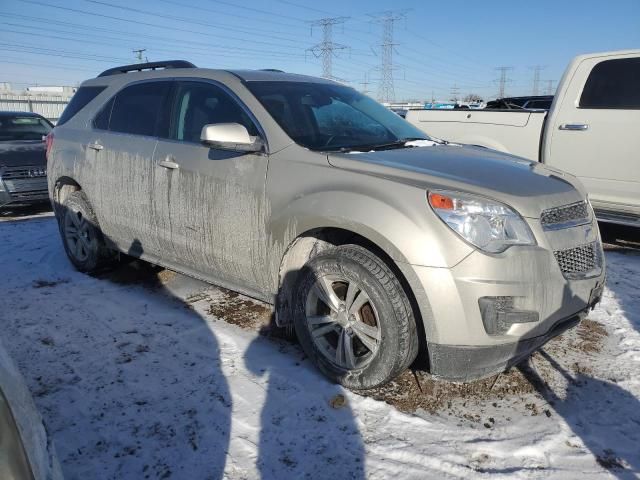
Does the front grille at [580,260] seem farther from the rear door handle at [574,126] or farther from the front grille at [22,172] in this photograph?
the front grille at [22,172]

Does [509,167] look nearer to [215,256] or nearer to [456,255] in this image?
[456,255]

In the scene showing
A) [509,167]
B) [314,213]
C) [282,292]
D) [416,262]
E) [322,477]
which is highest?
[509,167]

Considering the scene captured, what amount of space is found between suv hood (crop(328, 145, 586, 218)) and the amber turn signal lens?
0.07m

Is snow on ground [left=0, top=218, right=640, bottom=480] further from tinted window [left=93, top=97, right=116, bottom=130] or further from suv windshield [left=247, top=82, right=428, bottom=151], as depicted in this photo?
tinted window [left=93, top=97, right=116, bottom=130]

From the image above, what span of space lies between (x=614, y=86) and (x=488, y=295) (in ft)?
15.0

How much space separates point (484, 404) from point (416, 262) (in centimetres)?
99

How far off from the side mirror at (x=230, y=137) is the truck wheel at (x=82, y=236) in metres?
2.11

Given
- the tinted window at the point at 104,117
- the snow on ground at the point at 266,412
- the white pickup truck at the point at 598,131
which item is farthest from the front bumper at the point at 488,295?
the white pickup truck at the point at 598,131

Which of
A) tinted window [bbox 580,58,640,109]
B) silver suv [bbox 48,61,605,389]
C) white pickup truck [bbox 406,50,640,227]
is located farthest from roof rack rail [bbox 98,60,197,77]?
tinted window [bbox 580,58,640,109]

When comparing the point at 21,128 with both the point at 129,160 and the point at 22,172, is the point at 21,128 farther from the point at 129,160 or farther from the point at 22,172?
the point at 129,160

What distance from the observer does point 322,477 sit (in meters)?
2.21

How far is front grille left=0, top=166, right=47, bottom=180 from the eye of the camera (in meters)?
8.05

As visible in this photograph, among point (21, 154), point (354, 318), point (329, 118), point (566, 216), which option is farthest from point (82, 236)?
point (21, 154)

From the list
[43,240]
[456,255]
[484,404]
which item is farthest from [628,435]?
[43,240]
